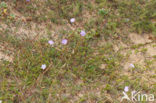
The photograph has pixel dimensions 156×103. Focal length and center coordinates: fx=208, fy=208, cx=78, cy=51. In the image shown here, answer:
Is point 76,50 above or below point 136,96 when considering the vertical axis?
above

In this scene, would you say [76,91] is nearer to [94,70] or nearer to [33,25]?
[94,70]

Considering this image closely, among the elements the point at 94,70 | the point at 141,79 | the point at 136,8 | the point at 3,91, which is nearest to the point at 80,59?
the point at 94,70

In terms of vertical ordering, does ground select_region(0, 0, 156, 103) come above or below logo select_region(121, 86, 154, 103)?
above

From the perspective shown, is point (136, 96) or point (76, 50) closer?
point (136, 96)

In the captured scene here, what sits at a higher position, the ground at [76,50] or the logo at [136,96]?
the ground at [76,50]
